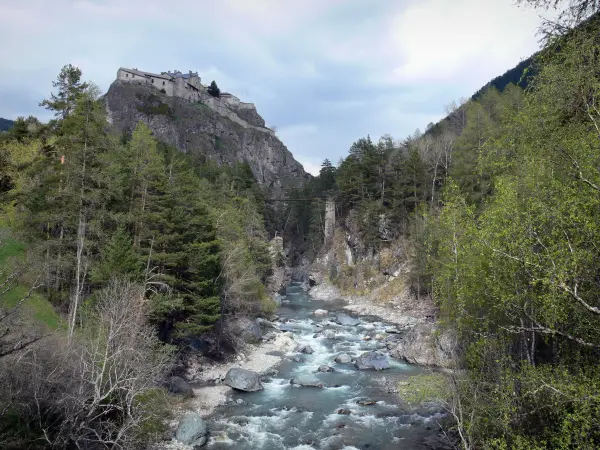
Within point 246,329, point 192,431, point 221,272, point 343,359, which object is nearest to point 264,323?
point 246,329

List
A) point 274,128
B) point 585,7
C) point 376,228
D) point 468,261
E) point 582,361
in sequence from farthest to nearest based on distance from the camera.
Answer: point 274,128 < point 376,228 < point 468,261 < point 582,361 < point 585,7

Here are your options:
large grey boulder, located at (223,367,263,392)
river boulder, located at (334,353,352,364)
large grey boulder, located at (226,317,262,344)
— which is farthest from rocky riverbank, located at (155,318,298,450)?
river boulder, located at (334,353,352,364)

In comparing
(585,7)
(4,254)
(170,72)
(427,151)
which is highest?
(170,72)

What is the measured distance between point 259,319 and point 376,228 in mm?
25792

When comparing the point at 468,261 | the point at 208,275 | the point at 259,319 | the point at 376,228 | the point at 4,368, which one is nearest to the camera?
the point at 4,368

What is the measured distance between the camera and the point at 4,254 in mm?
26719

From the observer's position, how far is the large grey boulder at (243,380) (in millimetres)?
24672

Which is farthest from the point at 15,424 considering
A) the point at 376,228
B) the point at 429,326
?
the point at 376,228

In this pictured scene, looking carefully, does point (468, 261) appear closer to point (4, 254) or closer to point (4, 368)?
point (4, 368)

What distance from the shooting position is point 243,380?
81.9 feet

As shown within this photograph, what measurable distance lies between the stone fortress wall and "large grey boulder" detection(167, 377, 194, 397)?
121m

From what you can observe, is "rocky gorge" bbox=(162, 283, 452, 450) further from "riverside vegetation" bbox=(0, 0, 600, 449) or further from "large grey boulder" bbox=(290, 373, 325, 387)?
"riverside vegetation" bbox=(0, 0, 600, 449)

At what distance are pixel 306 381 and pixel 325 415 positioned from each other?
4.82 metres

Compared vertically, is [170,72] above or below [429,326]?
above
